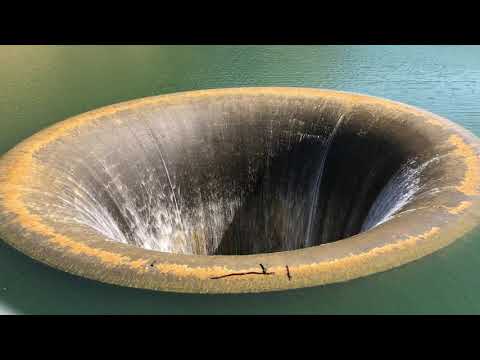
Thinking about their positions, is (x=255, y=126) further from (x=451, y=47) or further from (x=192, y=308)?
(x=451, y=47)

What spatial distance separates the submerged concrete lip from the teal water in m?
0.08

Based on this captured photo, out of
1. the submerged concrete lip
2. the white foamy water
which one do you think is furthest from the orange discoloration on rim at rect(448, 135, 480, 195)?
the white foamy water

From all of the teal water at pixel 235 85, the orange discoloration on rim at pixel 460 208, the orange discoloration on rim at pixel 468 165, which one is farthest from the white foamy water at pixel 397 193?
the teal water at pixel 235 85

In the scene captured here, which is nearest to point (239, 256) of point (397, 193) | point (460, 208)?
point (460, 208)

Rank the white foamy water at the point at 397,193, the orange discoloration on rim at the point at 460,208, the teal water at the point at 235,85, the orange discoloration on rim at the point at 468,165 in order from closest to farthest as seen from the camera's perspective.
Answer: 1. the teal water at the point at 235,85
2. the orange discoloration on rim at the point at 460,208
3. the orange discoloration on rim at the point at 468,165
4. the white foamy water at the point at 397,193

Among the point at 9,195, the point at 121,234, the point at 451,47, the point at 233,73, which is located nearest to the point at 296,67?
the point at 233,73

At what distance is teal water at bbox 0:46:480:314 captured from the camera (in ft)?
11.7

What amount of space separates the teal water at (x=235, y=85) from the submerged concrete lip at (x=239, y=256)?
8 cm

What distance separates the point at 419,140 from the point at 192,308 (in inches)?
128

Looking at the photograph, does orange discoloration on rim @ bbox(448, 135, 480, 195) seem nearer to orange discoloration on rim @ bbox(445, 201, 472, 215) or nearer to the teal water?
orange discoloration on rim @ bbox(445, 201, 472, 215)

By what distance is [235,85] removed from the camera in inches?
353

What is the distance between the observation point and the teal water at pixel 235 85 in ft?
11.7

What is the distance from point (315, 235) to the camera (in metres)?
6.30

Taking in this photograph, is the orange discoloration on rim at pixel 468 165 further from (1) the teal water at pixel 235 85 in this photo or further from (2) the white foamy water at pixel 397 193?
(1) the teal water at pixel 235 85
